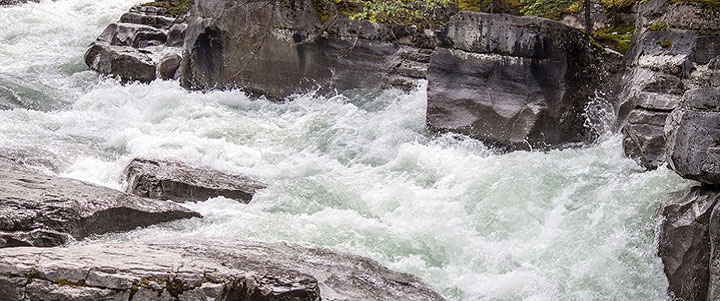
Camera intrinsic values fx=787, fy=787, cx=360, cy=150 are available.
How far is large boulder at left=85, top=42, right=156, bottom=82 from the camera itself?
17.0 m

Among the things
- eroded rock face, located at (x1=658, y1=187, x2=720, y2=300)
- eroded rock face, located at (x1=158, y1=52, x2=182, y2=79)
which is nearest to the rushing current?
eroded rock face, located at (x1=658, y1=187, x2=720, y2=300)

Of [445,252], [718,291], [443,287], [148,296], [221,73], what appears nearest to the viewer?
[148,296]

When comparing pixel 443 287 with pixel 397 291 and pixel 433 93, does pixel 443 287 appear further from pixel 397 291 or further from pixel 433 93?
pixel 433 93

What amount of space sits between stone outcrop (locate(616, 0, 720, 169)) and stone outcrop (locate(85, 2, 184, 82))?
10151 millimetres

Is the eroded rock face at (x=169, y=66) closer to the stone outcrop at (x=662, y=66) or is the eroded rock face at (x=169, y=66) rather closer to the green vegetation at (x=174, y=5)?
the green vegetation at (x=174, y=5)

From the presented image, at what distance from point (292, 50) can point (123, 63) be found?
15.2 feet

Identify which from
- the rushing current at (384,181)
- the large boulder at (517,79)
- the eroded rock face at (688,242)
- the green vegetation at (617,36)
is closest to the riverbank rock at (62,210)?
the rushing current at (384,181)

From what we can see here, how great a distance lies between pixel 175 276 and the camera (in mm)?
5605

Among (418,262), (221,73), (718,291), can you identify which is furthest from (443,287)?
(221,73)

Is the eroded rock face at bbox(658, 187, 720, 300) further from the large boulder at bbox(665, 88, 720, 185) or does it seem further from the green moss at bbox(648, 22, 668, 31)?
the green moss at bbox(648, 22, 668, 31)

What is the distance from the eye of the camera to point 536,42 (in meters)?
11.2

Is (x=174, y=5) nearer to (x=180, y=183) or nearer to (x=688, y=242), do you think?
(x=180, y=183)

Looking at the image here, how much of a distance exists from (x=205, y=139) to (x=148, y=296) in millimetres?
7045

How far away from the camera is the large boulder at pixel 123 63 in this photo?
17.0 m
